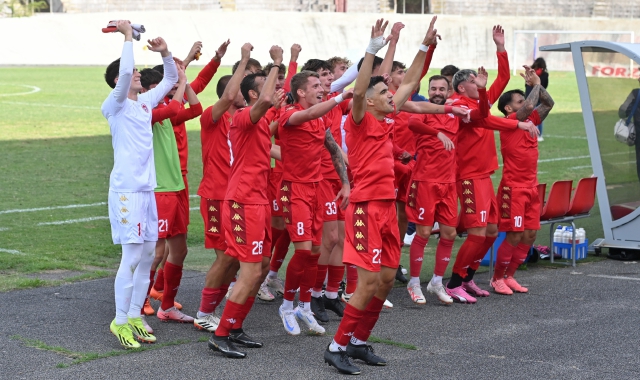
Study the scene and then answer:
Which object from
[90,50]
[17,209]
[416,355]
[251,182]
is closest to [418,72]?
[251,182]

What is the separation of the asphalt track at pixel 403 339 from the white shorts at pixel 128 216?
2.85 ft

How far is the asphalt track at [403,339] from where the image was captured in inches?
250

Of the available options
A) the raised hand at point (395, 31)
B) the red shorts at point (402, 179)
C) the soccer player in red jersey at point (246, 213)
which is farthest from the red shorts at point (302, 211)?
the red shorts at point (402, 179)

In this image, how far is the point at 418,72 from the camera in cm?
733

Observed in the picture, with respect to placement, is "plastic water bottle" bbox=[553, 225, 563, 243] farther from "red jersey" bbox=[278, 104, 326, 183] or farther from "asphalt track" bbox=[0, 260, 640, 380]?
A: "red jersey" bbox=[278, 104, 326, 183]

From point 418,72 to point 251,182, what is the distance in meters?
1.67

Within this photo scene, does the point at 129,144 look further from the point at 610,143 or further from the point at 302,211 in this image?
the point at 610,143

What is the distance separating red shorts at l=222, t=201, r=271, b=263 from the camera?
690 centimetres

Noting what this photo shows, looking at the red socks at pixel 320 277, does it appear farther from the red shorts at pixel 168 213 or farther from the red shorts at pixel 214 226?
the red shorts at pixel 168 213

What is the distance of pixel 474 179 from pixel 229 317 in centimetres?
341

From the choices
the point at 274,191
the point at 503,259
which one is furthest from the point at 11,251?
the point at 503,259

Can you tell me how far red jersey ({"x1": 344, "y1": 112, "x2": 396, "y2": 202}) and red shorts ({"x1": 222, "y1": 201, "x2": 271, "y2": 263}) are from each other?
31.1 inches

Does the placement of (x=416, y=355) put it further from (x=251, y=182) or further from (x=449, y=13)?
(x=449, y=13)

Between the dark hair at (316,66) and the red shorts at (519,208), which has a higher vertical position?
the dark hair at (316,66)
